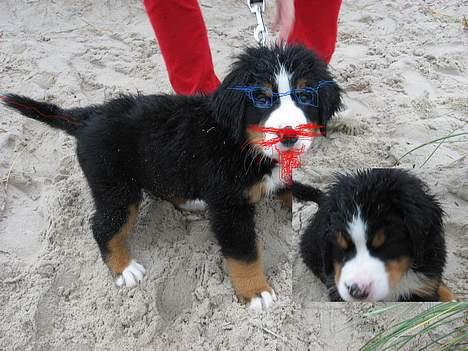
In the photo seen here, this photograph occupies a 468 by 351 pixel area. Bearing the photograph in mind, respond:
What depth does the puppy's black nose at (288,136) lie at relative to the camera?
6.97ft

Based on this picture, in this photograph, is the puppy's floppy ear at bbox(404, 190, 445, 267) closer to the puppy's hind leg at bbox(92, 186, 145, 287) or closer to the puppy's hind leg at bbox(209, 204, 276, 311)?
the puppy's hind leg at bbox(209, 204, 276, 311)

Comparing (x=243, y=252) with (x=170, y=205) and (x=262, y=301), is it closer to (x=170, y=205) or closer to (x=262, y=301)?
(x=262, y=301)

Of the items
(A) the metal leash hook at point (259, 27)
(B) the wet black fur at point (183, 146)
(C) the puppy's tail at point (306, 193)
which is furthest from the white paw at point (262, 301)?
(A) the metal leash hook at point (259, 27)

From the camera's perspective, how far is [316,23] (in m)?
3.25

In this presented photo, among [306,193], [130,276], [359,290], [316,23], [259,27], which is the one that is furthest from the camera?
[316,23]

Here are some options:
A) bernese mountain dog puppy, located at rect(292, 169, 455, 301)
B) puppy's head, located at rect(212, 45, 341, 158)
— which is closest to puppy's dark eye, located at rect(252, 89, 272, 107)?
puppy's head, located at rect(212, 45, 341, 158)

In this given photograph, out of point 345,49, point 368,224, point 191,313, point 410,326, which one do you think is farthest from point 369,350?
point 345,49

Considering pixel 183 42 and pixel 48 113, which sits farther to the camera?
pixel 183 42

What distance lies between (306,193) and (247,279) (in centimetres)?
54

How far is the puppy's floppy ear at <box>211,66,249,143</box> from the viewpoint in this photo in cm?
230

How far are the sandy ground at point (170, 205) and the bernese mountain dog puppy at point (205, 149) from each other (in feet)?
0.54

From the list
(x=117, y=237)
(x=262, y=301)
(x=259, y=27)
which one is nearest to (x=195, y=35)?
(x=259, y=27)

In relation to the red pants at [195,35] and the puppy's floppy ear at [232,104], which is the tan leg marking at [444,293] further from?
the red pants at [195,35]

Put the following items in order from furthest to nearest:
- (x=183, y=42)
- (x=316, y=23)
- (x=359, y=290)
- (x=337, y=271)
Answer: (x=316, y=23) < (x=183, y=42) < (x=337, y=271) < (x=359, y=290)
